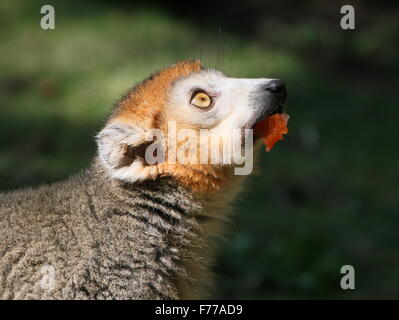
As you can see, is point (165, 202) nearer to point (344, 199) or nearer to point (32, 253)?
point (32, 253)

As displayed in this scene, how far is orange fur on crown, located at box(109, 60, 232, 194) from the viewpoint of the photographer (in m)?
4.56

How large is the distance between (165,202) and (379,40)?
8093mm

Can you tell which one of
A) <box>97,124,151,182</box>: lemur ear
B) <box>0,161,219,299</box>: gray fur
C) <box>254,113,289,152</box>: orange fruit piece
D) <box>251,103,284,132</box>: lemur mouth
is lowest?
<box>0,161,219,299</box>: gray fur

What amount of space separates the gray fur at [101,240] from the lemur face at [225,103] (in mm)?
401

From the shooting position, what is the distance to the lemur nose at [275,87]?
464 centimetres

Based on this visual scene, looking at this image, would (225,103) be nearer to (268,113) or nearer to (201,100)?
(201,100)

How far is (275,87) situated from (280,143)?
498 centimetres

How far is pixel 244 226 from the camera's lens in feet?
26.2

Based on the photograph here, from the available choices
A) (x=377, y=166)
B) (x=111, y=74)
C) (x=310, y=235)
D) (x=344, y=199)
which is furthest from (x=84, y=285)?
(x=111, y=74)

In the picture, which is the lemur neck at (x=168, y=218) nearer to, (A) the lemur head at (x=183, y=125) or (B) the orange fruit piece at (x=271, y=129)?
(A) the lemur head at (x=183, y=125)

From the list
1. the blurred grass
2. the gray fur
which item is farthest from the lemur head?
the blurred grass

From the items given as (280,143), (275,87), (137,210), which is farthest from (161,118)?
(280,143)

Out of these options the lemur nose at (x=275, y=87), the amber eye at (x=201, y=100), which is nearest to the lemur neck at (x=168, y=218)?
the amber eye at (x=201, y=100)

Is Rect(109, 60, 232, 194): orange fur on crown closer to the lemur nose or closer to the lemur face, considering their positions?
the lemur face
